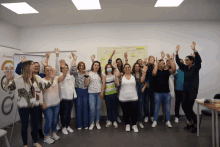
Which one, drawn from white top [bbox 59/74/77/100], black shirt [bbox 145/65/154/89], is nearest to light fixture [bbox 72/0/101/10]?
white top [bbox 59/74/77/100]

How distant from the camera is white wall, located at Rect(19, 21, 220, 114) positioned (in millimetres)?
3998

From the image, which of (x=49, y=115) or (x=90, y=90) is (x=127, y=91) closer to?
(x=90, y=90)

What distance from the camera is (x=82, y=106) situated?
120 inches

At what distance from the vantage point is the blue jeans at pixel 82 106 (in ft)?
9.84

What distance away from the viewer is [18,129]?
321 centimetres

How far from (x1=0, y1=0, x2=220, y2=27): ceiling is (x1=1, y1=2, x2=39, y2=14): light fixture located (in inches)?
5.2

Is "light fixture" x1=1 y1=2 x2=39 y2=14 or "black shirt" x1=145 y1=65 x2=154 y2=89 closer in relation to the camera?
"light fixture" x1=1 y1=2 x2=39 y2=14

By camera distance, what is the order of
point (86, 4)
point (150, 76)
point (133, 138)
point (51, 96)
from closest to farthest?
1. point (51, 96)
2. point (133, 138)
3. point (86, 4)
4. point (150, 76)

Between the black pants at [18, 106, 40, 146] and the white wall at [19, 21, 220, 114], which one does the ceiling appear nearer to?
the white wall at [19, 21, 220, 114]

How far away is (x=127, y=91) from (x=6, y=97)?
10.9 ft

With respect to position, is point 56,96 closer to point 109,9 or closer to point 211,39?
point 109,9

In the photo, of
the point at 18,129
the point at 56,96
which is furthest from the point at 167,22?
the point at 18,129

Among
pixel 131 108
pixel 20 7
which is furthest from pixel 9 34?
pixel 131 108

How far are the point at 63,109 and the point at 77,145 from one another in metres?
0.81
